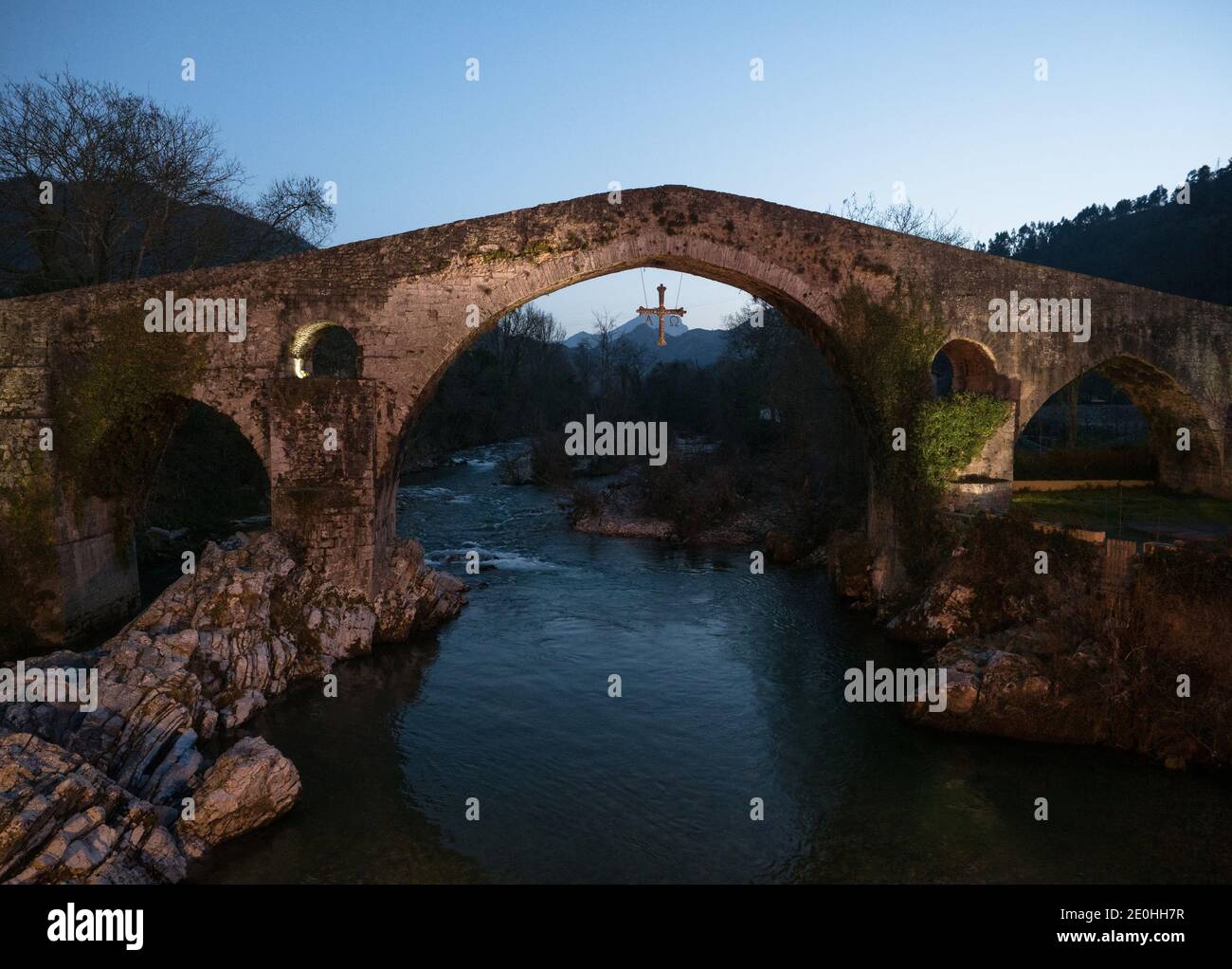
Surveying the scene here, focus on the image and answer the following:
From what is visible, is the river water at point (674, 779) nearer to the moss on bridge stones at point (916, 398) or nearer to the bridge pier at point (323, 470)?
the bridge pier at point (323, 470)

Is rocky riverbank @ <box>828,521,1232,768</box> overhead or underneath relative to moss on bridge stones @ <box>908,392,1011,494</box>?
underneath

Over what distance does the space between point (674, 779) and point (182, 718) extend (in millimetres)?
5509

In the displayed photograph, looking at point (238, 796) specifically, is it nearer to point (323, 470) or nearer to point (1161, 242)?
point (323, 470)

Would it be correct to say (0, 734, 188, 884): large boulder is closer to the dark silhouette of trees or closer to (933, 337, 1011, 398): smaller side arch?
(933, 337, 1011, 398): smaller side arch

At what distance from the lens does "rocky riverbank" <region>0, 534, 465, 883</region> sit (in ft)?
22.0


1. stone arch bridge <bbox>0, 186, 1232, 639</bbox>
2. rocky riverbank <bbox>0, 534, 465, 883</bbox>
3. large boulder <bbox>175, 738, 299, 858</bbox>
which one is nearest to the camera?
rocky riverbank <bbox>0, 534, 465, 883</bbox>

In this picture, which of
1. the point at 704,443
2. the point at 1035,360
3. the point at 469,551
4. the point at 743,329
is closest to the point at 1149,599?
the point at 1035,360

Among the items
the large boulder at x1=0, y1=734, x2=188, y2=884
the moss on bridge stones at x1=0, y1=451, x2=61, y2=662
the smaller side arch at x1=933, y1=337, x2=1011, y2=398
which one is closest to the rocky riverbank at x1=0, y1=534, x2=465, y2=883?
the large boulder at x1=0, y1=734, x2=188, y2=884

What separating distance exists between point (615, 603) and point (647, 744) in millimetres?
6020

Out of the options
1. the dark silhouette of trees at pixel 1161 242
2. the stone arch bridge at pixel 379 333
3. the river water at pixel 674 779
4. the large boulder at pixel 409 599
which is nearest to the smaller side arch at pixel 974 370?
the stone arch bridge at pixel 379 333

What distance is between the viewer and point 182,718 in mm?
9172

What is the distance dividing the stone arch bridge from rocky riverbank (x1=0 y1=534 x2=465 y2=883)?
78 centimetres

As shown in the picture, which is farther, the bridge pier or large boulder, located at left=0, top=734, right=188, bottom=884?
the bridge pier

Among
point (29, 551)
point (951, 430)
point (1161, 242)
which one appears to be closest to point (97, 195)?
point (29, 551)
